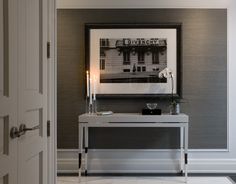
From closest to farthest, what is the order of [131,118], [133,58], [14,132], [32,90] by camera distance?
[14,132], [32,90], [131,118], [133,58]

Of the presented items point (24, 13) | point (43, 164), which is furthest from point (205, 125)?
point (24, 13)

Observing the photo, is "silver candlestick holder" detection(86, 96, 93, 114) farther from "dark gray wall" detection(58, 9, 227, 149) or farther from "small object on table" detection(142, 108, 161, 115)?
"small object on table" detection(142, 108, 161, 115)

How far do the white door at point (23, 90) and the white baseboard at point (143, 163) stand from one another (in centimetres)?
281

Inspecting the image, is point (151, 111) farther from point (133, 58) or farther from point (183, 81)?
point (133, 58)

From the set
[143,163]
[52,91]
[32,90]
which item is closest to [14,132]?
[32,90]

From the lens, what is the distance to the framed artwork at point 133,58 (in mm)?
5020

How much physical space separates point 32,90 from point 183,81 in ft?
10.9

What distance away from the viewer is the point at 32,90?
6.64 feet

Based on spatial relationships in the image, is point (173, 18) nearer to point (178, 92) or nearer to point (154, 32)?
point (154, 32)

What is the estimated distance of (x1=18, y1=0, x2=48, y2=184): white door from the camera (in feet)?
6.05

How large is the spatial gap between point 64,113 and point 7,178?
3465mm

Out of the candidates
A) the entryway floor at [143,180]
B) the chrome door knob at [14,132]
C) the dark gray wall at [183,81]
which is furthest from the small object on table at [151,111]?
the chrome door knob at [14,132]

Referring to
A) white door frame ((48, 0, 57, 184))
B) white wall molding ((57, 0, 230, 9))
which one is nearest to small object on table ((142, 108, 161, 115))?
white wall molding ((57, 0, 230, 9))

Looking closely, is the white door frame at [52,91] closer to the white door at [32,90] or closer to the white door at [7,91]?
the white door at [32,90]
